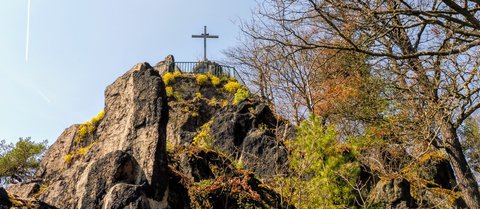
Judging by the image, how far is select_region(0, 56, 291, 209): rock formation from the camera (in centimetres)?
686

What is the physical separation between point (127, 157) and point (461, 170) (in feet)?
23.2

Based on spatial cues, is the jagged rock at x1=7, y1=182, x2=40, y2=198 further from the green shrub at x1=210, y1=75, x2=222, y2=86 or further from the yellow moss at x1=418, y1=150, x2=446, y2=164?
the green shrub at x1=210, y1=75, x2=222, y2=86

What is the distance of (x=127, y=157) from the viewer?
7.19m

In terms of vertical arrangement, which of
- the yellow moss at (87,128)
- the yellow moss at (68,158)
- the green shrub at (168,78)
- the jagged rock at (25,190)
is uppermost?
the green shrub at (168,78)

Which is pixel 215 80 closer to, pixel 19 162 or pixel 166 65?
pixel 166 65

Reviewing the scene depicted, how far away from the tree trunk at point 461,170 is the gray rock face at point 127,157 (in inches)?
235

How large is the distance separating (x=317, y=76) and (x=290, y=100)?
1882 millimetres

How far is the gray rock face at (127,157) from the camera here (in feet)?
22.0

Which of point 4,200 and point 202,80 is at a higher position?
point 202,80

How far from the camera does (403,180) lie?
1050cm

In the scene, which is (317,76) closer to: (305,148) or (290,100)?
(290,100)

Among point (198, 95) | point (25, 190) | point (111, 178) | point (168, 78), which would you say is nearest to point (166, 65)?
point (168, 78)

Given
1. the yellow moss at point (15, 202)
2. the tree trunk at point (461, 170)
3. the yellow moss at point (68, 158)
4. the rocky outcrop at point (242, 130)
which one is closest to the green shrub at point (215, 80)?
the rocky outcrop at point (242, 130)

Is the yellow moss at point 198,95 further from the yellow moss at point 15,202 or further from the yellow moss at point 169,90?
the yellow moss at point 15,202
